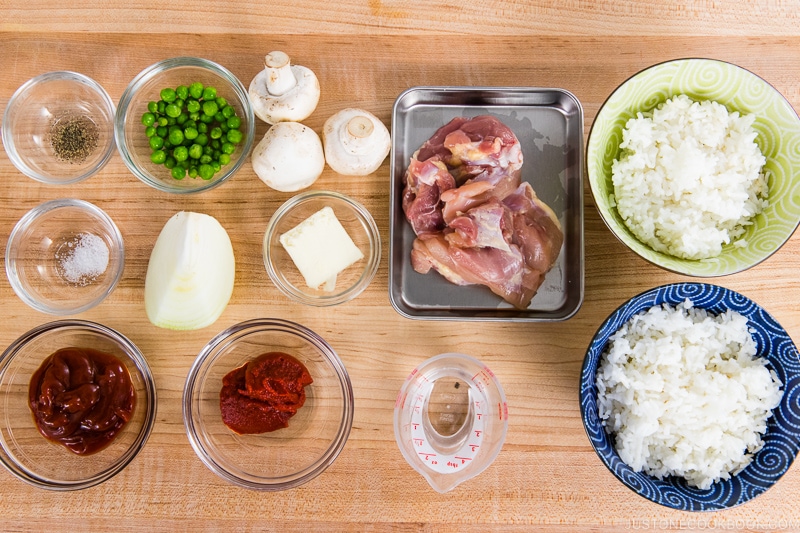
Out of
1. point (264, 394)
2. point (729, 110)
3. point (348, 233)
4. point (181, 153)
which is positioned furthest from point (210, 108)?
point (729, 110)

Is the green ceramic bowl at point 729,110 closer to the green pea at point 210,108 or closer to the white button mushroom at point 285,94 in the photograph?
the white button mushroom at point 285,94

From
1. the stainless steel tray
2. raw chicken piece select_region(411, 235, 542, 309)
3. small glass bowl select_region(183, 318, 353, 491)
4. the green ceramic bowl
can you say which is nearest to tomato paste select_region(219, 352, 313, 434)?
small glass bowl select_region(183, 318, 353, 491)

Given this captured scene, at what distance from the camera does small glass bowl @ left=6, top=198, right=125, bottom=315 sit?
1953mm

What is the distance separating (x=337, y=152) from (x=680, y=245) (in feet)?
3.66

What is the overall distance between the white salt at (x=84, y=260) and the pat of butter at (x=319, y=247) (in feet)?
2.12

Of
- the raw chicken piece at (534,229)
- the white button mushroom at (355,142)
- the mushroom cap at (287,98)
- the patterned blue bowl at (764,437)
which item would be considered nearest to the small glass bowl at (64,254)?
the mushroom cap at (287,98)

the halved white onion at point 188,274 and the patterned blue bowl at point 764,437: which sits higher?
the halved white onion at point 188,274

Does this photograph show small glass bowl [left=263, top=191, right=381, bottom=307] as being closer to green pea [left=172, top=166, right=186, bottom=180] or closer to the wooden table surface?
the wooden table surface

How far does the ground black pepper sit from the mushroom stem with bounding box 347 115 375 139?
97 centimetres

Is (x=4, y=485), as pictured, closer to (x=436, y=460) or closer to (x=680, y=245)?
(x=436, y=460)

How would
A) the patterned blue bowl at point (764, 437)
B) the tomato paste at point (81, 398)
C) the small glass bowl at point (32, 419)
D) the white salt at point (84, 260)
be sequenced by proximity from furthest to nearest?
the white salt at point (84, 260)
the small glass bowl at point (32, 419)
the tomato paste at point (81, 398)
the patterned blue bowl at point (764, 437)

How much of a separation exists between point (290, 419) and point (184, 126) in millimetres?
1057

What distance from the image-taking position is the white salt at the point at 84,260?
77.7 inches

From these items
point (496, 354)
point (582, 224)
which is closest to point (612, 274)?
point (582, 224)
